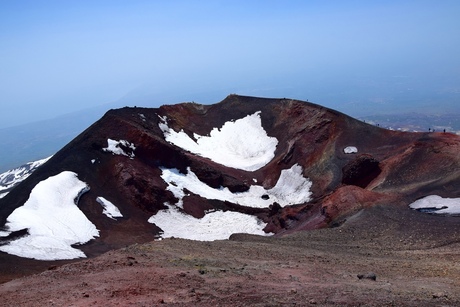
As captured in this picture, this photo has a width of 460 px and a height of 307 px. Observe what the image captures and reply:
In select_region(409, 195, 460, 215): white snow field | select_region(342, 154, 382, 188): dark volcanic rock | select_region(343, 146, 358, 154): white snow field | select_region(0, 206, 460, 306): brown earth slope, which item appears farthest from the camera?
select_region(343, 146, 358, 154): white snow field

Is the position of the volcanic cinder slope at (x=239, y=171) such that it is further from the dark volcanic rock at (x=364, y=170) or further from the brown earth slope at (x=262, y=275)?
the brown earth slope at (x=262, y=275)

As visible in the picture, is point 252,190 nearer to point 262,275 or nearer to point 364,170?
point 364,170

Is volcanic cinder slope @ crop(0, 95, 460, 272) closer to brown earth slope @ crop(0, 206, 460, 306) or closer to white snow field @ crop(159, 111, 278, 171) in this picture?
white snow field @ crop(159, 111, 278, 171)

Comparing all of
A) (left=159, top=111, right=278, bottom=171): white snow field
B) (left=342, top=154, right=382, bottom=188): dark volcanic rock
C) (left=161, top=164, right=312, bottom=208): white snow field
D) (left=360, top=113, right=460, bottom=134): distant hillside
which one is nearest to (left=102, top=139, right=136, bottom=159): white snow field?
(left=161, top=164, right=312, bottom=208): white snow field

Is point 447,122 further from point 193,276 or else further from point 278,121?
point 193,276

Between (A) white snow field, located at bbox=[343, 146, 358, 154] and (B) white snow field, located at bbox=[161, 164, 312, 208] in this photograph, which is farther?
(A) white snow field, located at bbox=[343, 146, 358, 154]

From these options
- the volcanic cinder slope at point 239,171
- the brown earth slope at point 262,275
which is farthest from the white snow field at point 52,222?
the brown earth slope at point 262,275

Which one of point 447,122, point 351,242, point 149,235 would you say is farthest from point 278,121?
point 447,122

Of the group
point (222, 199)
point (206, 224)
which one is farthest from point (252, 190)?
point (206, 224)
